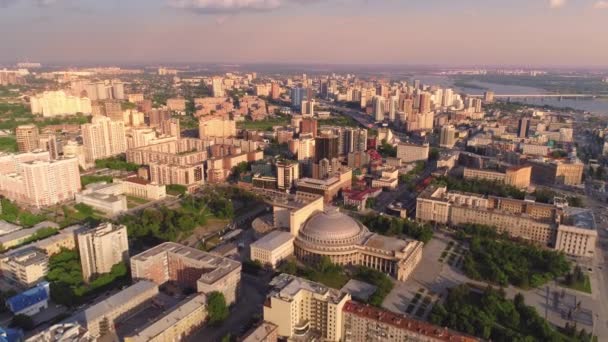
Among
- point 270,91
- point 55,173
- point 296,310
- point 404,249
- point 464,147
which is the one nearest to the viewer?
point 296,310

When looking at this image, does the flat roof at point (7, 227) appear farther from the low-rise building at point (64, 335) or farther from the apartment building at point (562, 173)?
the apartment building at point (562, 173)

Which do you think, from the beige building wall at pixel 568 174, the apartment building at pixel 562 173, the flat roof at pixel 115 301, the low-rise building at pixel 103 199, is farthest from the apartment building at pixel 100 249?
the beige building wall at pixel 568 174

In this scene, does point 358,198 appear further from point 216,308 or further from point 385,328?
point 216,308

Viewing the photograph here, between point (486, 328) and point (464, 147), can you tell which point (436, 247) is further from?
point (464, 147)

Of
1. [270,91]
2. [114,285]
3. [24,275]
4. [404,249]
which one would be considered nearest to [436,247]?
[404,249]

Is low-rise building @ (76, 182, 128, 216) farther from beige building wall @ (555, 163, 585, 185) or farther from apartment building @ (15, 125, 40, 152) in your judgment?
beige building wall @ (555, 163, 585, 185)

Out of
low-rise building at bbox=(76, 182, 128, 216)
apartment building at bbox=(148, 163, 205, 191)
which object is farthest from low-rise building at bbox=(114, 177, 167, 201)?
apartment building at bbox=(148, 163, 205, 191)
